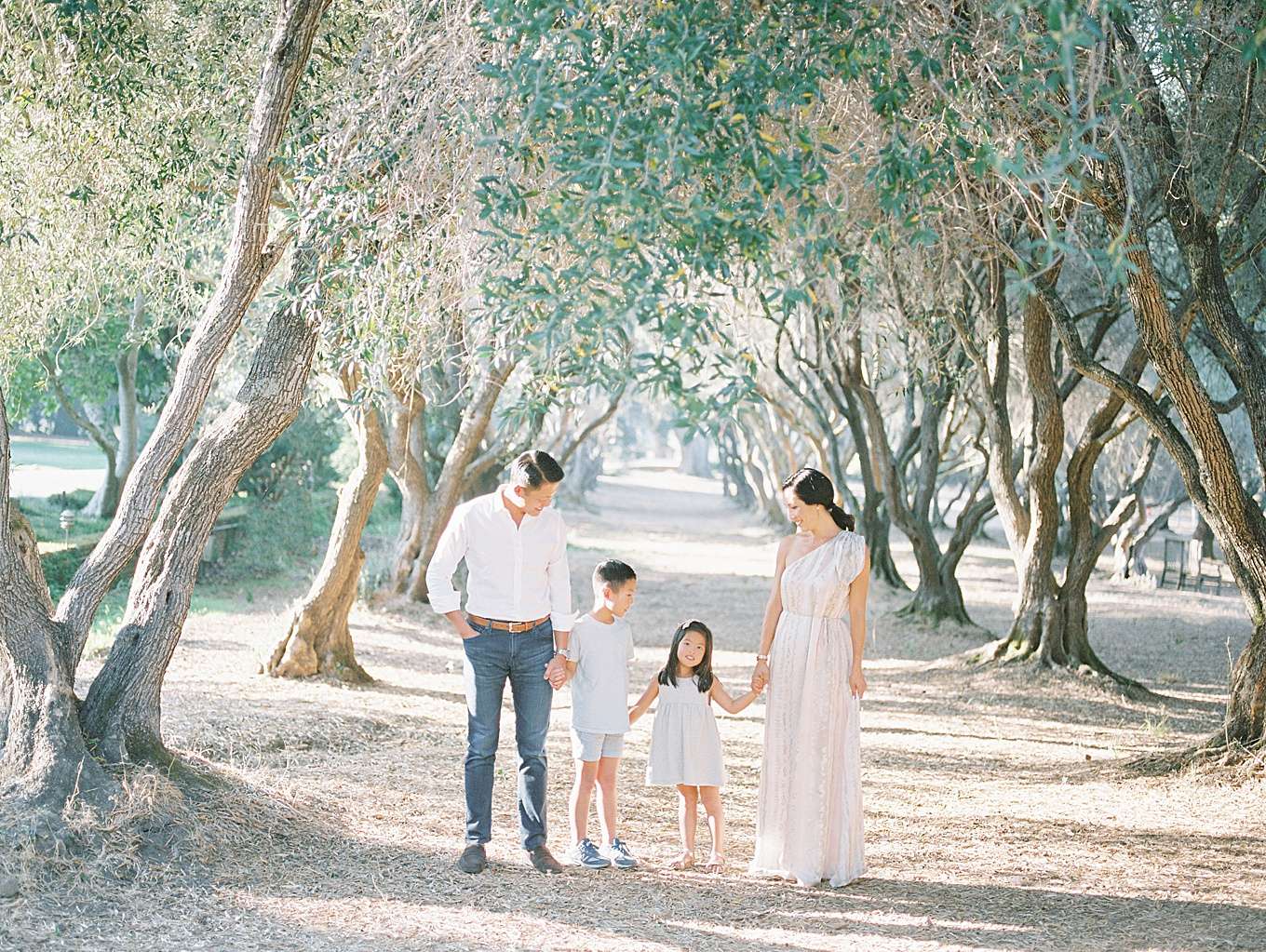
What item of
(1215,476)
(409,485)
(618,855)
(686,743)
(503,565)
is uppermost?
(1215,476)

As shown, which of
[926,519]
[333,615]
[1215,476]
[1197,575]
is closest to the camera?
[1215,476]

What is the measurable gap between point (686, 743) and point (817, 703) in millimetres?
643

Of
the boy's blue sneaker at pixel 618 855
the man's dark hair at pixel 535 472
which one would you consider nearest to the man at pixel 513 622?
the man's dark hair at pixel 535 472

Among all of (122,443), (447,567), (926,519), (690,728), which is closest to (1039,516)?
(926,519)

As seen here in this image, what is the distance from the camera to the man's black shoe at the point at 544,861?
19.7 feet

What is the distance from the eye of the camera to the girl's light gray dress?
20.0ft

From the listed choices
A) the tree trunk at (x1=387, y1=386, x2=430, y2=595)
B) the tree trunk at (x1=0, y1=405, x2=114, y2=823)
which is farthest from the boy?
the tree trunk at (x1=387, y1=386, x2=430, y2=595)

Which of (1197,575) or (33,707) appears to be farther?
(1197,575)

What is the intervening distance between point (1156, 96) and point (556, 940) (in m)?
6.16

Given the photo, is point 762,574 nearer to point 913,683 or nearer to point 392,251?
point 913,683

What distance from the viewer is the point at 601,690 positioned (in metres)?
6.02

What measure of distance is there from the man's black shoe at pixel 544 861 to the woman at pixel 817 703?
0.99 metres

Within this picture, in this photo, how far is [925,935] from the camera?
5355mm

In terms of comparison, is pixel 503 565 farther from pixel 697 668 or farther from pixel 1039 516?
pixel 1039 516
